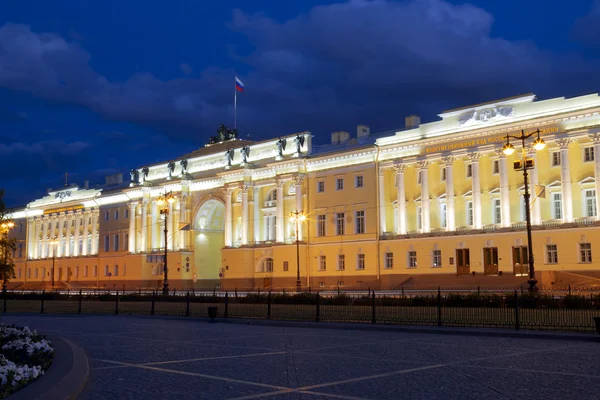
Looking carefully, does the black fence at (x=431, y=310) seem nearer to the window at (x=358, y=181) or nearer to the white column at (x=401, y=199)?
the white column at (x=401, y=199)

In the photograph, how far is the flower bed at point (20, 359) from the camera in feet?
30.9

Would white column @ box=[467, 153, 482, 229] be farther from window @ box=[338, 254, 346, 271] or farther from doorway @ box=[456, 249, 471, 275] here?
window @ box=[338, 254, 346, 271]

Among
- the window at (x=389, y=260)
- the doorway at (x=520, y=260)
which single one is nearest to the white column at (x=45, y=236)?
the window at (x=389, y=260)

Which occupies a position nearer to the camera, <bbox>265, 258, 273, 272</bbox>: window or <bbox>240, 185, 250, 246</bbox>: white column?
<bbox>265, 258, 273, 272</bbox>: window

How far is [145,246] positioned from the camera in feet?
281

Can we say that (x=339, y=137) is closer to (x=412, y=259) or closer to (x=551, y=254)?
(x=412, y=259)

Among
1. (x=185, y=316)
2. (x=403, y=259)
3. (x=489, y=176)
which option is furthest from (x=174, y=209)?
(x=185, y=316)

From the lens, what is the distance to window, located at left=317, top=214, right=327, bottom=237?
2677 inches

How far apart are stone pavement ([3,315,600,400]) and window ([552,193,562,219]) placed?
34.9 meters

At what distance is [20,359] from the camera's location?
12.6 meters

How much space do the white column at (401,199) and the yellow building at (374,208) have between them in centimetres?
9

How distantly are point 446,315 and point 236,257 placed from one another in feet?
163

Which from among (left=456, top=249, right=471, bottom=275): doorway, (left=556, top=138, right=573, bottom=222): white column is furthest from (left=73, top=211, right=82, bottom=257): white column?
(left=556, top=138, right=573, bottom=222): white column

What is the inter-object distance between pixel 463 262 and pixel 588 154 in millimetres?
12897
